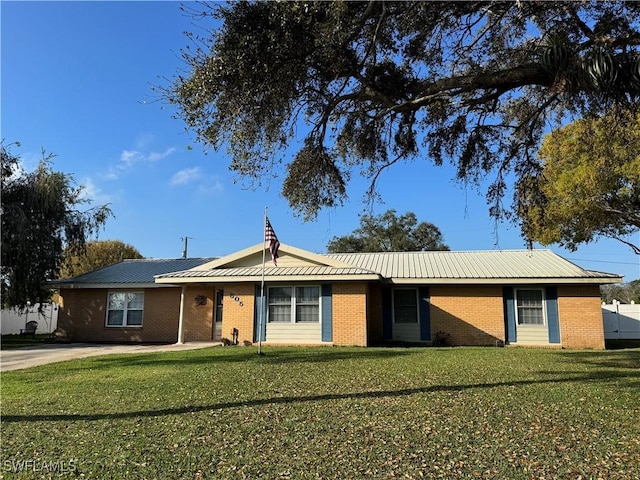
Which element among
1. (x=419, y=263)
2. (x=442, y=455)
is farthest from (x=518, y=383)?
(x=419, y=263)

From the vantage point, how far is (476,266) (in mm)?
18984

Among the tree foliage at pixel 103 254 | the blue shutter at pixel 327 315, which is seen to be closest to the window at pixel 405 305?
the blue shutter at pixel 327 315

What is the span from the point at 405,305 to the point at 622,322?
15257mm

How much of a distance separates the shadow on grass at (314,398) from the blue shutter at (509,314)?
24.5 feet

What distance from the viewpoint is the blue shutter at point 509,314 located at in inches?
675

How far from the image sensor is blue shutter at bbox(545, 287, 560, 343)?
1678 centimetres

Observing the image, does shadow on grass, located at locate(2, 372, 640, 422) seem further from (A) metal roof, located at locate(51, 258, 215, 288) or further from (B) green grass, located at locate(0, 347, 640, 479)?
(A) metal roof, located at locate(51, 258, 215, 288)

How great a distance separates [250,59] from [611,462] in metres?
5.70

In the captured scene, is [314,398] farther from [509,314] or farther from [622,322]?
[622,322]

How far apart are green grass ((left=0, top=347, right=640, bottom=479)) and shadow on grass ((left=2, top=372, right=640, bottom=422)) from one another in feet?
0.11

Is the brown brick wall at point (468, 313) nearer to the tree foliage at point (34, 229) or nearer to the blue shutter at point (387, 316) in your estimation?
the blue shutter at point (387, 316)

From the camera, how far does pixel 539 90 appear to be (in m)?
A: 8.00

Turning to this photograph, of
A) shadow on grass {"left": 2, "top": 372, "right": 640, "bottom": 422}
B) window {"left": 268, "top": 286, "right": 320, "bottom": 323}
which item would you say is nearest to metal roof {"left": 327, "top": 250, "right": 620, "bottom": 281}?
window {"left": 268, "top": 286, "right": 320, "bottom": 323}

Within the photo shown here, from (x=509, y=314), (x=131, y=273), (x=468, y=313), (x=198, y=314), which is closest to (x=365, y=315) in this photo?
(x=468, y=313)
